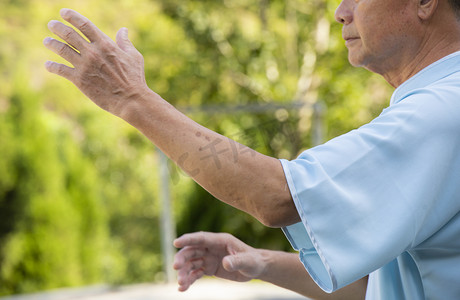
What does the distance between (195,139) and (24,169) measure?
6.18 m

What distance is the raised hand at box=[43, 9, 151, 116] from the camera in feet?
3.16

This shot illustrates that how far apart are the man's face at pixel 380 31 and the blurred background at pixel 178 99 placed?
5.93 m

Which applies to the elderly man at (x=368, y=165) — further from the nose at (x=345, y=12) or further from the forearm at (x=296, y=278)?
the forearm at (x=296, y=278)

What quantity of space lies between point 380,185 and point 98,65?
0.44 metres

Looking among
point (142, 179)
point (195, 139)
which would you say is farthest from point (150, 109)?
point (142, 179)

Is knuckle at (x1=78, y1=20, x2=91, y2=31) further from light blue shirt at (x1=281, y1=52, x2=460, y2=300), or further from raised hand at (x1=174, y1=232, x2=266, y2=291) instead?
raised hand at (x1=174, y1=232, x2=266, y2=291)

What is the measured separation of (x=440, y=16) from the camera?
1038mm

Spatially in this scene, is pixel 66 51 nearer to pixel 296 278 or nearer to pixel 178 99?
pixel 296 278

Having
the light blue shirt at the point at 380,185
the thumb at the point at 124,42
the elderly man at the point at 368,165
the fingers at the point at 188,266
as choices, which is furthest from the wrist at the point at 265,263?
the thumb at the point at 124,42

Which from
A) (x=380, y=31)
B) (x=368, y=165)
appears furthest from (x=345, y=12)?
(x=368, y=165)

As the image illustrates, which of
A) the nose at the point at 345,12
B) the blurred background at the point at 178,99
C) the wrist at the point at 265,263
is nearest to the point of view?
the nose at the point at 345,12

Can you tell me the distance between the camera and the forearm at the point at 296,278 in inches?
52.0

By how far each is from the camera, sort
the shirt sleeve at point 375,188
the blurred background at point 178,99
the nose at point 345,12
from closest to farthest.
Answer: the shirt sleeve at point 375,188
the nose at point 345,12
the blurred background at point 178,99

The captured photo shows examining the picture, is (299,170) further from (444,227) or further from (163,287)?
(163,287)
